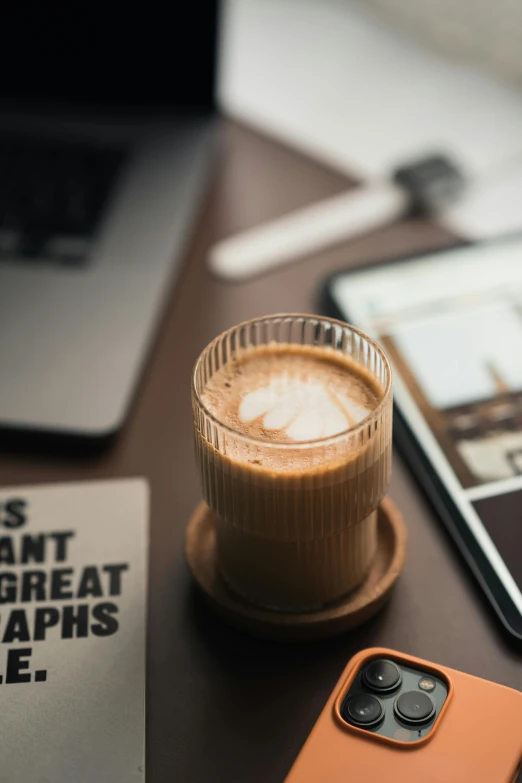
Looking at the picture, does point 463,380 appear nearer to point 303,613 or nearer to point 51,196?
point 303,613

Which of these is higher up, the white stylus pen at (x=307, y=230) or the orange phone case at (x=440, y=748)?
the white stylus pen at (x=307, y=230)

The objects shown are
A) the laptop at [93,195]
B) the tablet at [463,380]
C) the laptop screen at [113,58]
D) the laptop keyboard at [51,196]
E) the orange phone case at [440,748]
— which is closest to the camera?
the orange phone case at [440,748]

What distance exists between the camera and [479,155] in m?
0.98

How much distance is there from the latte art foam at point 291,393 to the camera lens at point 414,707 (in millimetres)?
137

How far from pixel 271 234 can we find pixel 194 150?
15cm

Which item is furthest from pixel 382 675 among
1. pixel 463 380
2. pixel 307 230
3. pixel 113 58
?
pixel 113 58

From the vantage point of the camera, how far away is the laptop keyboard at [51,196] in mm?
826

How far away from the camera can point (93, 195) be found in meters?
0.88

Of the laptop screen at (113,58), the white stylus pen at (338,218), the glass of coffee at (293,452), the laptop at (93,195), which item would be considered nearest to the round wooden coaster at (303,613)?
the glass of coffee at (293,452)

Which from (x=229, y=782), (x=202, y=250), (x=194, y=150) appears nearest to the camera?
(x=229, y=782)

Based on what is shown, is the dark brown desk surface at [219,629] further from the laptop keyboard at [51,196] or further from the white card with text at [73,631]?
the laptop keyboard at [51,196]

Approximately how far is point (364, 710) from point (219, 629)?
0.11m

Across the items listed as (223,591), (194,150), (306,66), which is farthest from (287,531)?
(306,66)

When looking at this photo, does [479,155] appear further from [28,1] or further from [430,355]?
[28,1]
